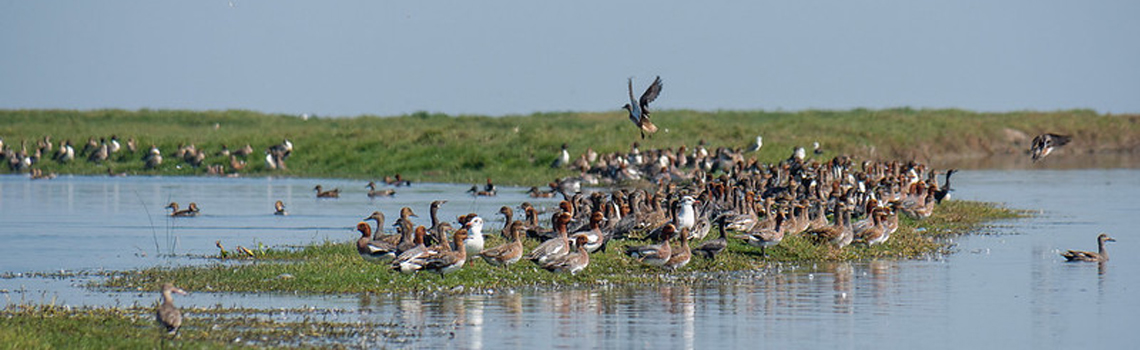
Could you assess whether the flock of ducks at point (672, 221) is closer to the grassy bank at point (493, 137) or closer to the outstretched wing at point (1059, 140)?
the outstretched wing at point (1059, 140)

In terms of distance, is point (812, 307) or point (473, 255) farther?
point (473, 255)

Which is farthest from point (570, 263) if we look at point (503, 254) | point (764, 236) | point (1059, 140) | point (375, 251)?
point (1059, 140)

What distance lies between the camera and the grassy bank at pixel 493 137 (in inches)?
2152

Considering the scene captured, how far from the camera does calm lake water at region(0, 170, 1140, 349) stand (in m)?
16.0

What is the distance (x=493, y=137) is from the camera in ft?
193

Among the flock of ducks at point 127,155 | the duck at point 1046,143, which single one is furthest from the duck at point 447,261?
the flock of ducks at point 127,155

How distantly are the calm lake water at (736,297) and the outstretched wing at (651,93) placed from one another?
316cm

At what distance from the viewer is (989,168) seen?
62969 mm

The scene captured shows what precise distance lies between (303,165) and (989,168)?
26.6m

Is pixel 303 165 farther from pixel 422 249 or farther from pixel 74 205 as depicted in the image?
pixel 422 249

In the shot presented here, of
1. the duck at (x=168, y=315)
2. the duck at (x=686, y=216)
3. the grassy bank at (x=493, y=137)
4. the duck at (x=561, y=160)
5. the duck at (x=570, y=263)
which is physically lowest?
the duck at (x=168, y=315)

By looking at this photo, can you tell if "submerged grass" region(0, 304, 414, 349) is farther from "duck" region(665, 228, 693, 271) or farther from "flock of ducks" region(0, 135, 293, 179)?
"flock of ducks" region(0, 135, 293, 179)

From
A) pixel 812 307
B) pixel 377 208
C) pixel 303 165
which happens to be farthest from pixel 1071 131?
pixel 812 307

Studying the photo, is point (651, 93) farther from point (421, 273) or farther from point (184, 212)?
point (184, 212)
